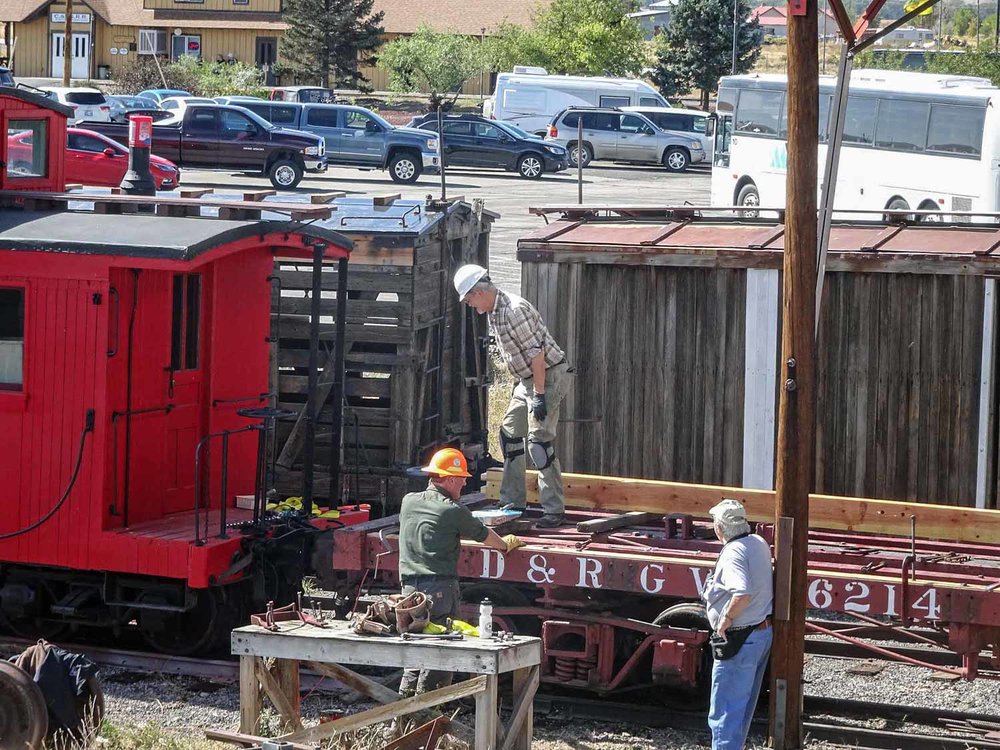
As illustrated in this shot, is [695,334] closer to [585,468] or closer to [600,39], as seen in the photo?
[585,468]

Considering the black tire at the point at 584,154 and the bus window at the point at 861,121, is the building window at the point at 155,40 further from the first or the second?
the bus window at the point at 861,121

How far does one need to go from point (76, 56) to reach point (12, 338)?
6648cm

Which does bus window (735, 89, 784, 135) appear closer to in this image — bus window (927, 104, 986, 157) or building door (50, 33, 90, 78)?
bus window (927, 104, 986, 157)

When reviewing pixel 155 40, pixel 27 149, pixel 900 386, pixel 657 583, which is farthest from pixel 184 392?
pixel 155 40

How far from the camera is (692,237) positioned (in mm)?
12281

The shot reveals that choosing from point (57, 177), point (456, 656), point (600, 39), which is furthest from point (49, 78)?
point (456, 656)

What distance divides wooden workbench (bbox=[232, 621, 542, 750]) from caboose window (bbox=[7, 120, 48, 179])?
15.9ft

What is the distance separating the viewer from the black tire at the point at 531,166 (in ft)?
131

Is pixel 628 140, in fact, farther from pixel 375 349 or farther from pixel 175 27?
A: pixel 175 27

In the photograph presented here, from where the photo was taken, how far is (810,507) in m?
10.1

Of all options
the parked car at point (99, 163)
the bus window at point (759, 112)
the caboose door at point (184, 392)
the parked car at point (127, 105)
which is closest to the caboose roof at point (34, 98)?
the caboose door at point (184, 392)

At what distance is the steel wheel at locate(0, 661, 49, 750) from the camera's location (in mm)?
8023

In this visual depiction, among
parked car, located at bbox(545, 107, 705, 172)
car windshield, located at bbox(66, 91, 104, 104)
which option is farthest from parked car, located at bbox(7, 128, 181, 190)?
parked car, located at bbox(545, 107, 705, 172)

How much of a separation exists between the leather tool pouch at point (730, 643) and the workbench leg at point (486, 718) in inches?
47.1
